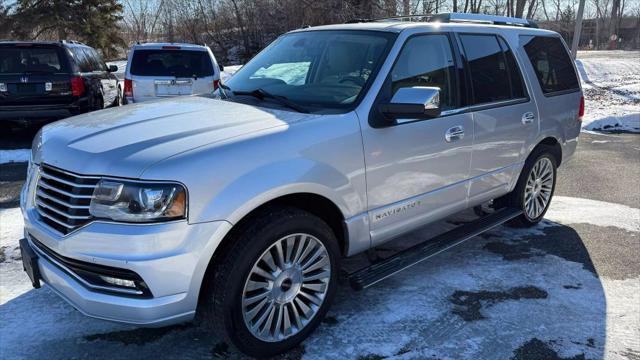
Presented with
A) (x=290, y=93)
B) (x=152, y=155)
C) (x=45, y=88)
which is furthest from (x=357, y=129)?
(x=45, y=88)

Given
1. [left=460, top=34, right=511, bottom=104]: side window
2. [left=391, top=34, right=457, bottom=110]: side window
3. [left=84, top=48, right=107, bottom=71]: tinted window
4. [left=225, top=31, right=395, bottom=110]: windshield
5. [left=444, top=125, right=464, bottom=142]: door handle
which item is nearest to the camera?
[left=225, top=31, right=395, bottom=110]: windshield

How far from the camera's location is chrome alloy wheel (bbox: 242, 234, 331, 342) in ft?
9.52

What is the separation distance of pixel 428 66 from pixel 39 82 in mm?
7284

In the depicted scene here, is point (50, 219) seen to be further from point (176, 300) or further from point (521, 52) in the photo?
point (521, 52)

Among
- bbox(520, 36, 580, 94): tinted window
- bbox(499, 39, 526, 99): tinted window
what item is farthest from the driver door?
bbox(520, 36, 580, 94): tinted window

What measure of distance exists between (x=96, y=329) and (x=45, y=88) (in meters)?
6.70

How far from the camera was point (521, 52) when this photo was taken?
479 cm

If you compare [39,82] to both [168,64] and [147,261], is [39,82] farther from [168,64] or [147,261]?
[147,261]

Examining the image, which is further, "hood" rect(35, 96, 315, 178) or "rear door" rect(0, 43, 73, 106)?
"rear door" rect(0, 43, 73, 106)

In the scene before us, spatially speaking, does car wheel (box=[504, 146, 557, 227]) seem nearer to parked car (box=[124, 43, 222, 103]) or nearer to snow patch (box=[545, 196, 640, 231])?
snow patch (box=[545, 196, 640, 231])

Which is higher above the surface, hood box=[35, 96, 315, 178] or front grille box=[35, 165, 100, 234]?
hood box=[35, 96, 315, 178]

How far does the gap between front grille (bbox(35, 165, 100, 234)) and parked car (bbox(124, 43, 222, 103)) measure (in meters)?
5.87

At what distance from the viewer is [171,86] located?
8570 mm

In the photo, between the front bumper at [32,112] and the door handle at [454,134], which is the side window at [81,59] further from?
the door handle at [454,134]
